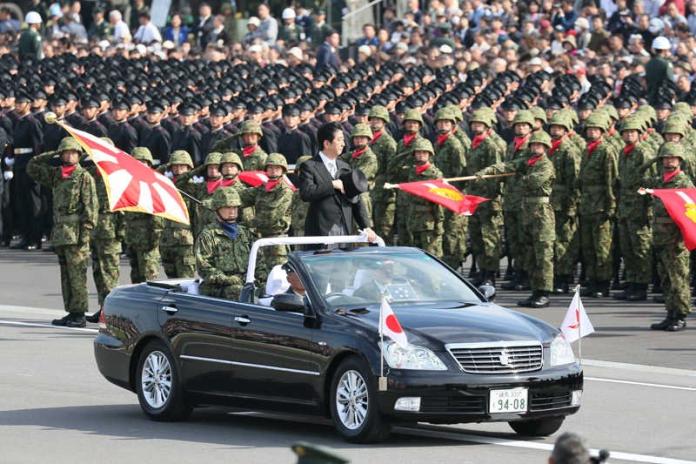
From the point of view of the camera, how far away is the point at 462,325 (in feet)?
42.3

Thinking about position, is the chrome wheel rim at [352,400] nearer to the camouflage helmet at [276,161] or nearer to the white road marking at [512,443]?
the white road marking at [512,443]

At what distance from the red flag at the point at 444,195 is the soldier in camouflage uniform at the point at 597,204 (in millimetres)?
1423

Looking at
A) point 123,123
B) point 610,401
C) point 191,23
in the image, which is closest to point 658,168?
point 610,401

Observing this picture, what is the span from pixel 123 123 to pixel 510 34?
1098cm

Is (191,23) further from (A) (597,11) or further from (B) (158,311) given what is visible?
(B) (158,311)

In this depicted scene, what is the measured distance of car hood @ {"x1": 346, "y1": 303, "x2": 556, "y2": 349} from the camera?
1270cm

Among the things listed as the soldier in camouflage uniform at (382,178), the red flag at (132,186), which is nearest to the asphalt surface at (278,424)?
the red flag at (132,186)

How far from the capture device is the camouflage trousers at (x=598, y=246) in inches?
927

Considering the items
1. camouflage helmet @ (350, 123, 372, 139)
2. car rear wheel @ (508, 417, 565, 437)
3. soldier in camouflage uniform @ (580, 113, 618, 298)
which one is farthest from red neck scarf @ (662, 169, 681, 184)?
car rear wheel @ (508, 417, 565, 437)

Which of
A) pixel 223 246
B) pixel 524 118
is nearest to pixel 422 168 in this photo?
pixel 524 118

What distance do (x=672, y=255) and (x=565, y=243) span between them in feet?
12.3

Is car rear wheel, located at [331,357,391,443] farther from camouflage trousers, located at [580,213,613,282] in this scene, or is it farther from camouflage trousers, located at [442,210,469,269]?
camouflage trousers, located at [442,210,469,269]

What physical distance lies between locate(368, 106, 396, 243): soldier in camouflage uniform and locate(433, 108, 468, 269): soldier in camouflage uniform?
A: 2.03ft

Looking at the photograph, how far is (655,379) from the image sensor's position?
663 inches
